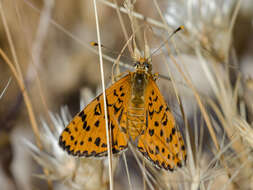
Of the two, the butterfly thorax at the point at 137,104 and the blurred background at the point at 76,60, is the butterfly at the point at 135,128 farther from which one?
the blurred background at the point at 76,60

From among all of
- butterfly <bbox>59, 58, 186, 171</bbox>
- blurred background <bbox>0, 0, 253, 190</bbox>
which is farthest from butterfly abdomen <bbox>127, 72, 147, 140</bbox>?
blurred background <bbox>0, 0, 253, 190</bbox>

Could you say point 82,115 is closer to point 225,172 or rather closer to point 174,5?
point 225,172

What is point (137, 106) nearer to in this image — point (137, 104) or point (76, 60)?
point (137, 104)

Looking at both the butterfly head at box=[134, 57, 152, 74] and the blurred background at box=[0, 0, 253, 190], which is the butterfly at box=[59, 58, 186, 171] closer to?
the butterfly head at box=[134, 57, 152, 74]

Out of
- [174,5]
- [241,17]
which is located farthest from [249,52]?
[174,5]

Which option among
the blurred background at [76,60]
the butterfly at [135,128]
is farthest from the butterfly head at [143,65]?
the blurred background at [76,60]

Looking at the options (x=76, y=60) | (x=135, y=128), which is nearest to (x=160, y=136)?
(x=135, y=128)

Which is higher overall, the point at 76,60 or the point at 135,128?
the point at 76,60

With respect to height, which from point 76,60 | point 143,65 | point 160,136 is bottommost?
point 160,136
